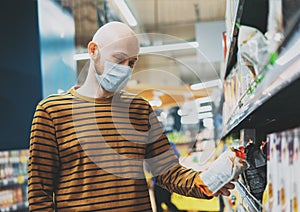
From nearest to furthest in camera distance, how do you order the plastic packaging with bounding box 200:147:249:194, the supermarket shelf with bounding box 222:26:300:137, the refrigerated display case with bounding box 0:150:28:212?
the supermarket shelf with bounding box 222:26:300:137
the plastic packaging with bounding box 200:147:249:194
the refrigerated display case with bounding box 0:150:28:212

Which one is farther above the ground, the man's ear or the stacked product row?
the man's ear

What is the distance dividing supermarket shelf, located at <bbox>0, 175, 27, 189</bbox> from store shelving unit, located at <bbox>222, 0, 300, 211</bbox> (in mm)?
1680

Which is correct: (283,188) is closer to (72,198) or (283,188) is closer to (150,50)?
(72,198)

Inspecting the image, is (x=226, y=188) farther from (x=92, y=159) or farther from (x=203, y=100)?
(x=203, y=100)

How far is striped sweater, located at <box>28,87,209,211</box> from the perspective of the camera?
5.33 ft

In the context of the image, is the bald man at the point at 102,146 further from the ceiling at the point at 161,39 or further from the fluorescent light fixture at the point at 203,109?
the fluorescent light fixture at the point at 203,109

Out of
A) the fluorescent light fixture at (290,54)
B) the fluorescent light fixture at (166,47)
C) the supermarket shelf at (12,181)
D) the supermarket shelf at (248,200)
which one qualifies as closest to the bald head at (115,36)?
the fluorescent light fixture at (166,47)

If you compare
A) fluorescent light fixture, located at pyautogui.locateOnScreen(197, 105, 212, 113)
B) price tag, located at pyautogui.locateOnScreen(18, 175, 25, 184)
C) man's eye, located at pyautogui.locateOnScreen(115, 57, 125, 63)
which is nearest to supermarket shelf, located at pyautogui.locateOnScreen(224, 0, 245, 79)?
fluorescent light fixture, located at pyautogui.locateOnScreen(197, 105, 212, 113)

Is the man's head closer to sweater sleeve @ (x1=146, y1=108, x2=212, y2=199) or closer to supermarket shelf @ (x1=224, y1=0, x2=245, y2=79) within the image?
sweater sleeve @ (x1=146, y1=108, x2=212, y2=199)

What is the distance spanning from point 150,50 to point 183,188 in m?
0.88

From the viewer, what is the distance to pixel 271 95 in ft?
2.92

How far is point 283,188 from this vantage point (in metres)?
0.89

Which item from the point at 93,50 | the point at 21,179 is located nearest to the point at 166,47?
the point at 93,50

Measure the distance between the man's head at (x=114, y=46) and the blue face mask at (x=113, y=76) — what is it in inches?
0.6
